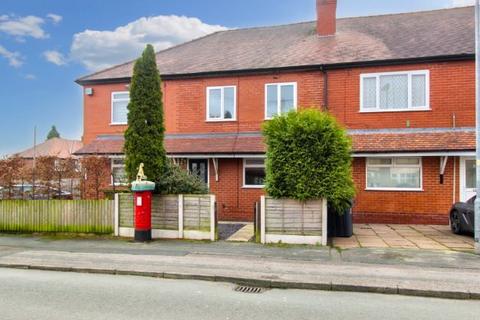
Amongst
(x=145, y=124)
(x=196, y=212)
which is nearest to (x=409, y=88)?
(x=196, y=212)

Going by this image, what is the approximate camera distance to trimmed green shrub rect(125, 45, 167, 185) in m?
10.9

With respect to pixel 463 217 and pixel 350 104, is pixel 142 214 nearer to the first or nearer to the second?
pixel 350 104

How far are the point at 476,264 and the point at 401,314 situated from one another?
3.61 m

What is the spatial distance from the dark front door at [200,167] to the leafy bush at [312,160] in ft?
18.5

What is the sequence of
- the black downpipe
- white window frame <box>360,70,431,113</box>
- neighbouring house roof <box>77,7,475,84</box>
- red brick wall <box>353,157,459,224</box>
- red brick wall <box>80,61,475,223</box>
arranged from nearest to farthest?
red brick wall <box>353,157,459,224</box>
red brick wall <box>80,61,475,223</box>
white window frame <box>360,70,431,113</box>
neighbouring house roof <box>77,7,475,84</box>
the black downpipe

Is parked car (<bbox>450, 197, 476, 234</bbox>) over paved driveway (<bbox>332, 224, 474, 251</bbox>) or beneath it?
over

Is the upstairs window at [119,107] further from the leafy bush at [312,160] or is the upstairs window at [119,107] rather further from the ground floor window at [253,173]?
the leafy bush at [312,160]

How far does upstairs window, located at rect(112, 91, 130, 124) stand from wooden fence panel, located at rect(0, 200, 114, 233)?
6.18 meters

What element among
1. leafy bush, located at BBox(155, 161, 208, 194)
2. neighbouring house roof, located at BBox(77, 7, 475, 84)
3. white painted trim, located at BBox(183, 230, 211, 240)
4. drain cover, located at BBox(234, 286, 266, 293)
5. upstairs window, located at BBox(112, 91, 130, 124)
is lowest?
drain cover, located at BBox(234, 286, 266, 293)

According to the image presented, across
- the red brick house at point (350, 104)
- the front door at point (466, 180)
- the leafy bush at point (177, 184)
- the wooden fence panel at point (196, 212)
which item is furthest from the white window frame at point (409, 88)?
the wooden fence panel at point (196, 212)

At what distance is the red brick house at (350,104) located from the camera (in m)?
13.6

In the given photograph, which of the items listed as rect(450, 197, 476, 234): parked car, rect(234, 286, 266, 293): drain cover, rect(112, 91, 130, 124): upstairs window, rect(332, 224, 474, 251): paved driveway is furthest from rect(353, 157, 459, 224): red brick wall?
rect(112, 91, 130, 124): upstairs window

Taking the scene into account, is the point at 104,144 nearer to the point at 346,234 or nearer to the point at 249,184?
the point at 249,184

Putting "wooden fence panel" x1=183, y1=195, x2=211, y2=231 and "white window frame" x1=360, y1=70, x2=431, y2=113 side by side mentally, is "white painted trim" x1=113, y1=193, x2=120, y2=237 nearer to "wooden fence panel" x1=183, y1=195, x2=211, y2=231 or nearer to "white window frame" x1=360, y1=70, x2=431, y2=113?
"wooden fence panel" x1=183, y1=195, x2=211, y2=231
